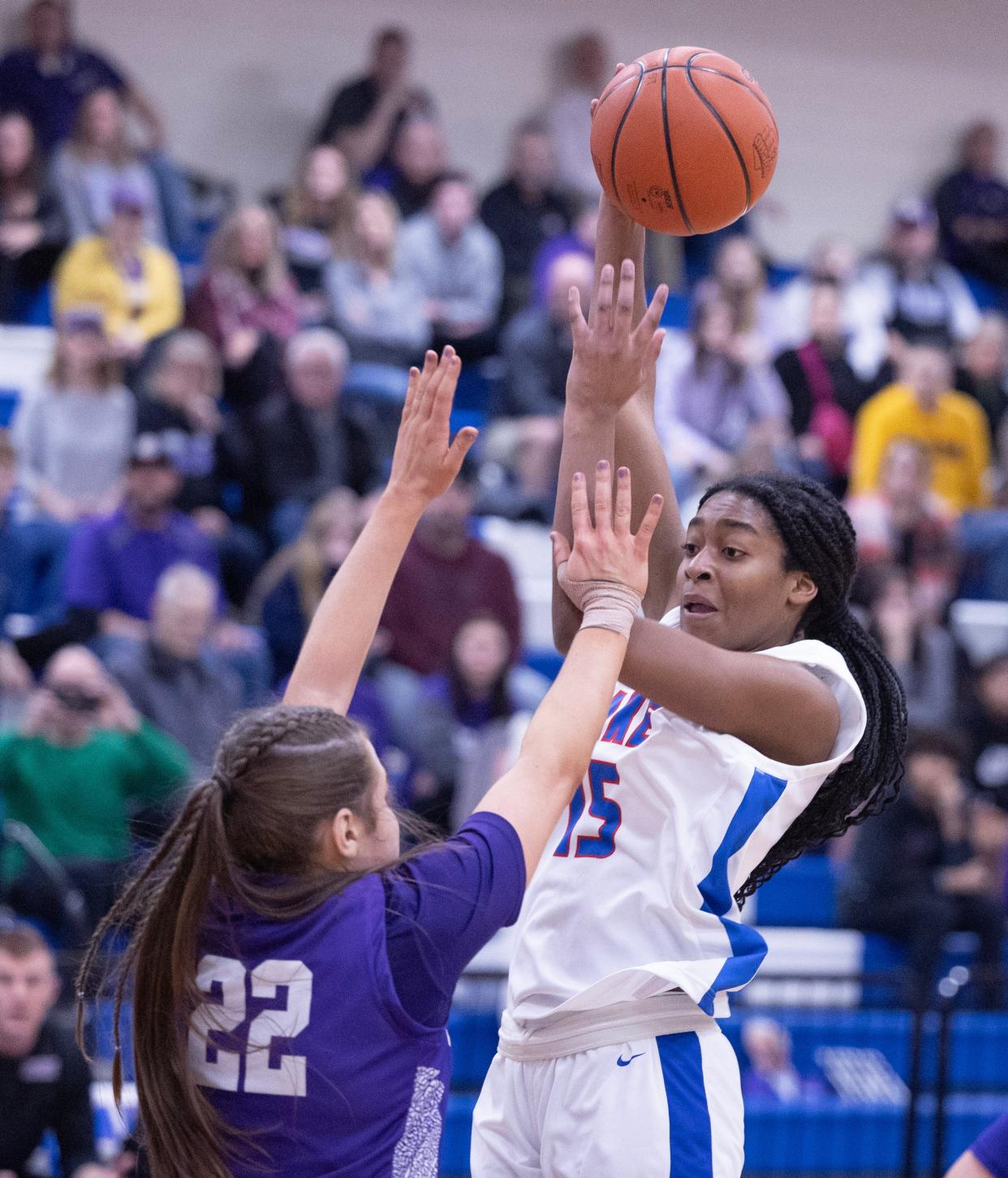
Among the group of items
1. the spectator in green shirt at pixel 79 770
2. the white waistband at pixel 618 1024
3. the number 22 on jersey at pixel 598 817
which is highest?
the number 22 on jersey at pixel 598 817

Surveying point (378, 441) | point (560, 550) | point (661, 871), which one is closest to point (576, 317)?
point (560, 550)

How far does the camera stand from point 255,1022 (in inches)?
88.7

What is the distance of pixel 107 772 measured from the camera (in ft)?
19.4

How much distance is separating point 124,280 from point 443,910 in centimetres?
705

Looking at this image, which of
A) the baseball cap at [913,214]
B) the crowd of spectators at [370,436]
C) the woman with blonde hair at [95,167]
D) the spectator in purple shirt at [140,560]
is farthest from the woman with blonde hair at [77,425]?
the baseball cap at [913,214]

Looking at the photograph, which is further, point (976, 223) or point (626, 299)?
point (976, 223)

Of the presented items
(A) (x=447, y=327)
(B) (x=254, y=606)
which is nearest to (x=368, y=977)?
(B) (x=254, y=606)

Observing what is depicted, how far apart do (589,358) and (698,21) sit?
10.6 m

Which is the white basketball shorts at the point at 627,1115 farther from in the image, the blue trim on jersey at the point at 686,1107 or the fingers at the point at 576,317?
the fingers at the point at 576,317

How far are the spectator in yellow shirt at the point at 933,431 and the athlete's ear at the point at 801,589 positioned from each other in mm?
6088

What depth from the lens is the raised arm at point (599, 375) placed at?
273 cm

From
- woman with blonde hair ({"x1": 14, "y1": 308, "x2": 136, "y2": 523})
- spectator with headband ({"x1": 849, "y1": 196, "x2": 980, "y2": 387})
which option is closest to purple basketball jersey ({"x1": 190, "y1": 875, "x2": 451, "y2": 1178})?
woman with blonde hair ({"x1": 14, "y1": 308, "x2": 136, "y2": 523})

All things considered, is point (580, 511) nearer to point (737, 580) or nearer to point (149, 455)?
→ point (737, 580)

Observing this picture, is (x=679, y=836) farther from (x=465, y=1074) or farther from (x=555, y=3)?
(x=555, y=3)
